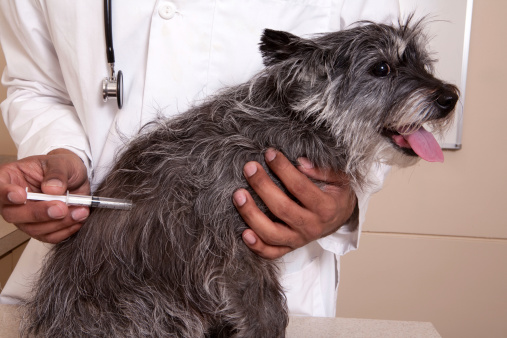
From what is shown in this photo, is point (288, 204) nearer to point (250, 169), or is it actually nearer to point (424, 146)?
point (250, 169)

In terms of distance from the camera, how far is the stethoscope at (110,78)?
99cm

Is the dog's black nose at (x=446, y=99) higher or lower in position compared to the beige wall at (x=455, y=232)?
higher

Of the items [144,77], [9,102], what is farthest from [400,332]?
[9,102]

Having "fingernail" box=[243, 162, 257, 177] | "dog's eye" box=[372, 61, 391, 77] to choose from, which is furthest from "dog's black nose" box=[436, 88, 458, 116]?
"fingernail" box=[243, 162, 257, 177]

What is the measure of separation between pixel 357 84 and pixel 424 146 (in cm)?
17

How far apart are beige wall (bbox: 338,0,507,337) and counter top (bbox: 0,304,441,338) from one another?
117cm

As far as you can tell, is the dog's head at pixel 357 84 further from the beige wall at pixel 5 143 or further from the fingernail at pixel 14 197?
the beige wall at pixel 5 143

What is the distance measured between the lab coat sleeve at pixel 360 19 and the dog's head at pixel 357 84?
176 mm

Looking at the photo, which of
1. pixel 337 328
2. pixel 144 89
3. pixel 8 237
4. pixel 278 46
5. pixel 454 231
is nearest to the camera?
pixel 278 46

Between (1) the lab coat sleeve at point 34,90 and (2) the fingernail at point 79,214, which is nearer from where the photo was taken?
(2) the fingernail at point 79,214

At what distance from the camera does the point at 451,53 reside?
7.04 feet

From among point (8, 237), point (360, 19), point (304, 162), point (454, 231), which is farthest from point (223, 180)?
point (454, 231)

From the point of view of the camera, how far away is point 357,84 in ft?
3.00

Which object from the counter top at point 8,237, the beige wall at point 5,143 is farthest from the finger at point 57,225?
the beige wall at point 5,143
